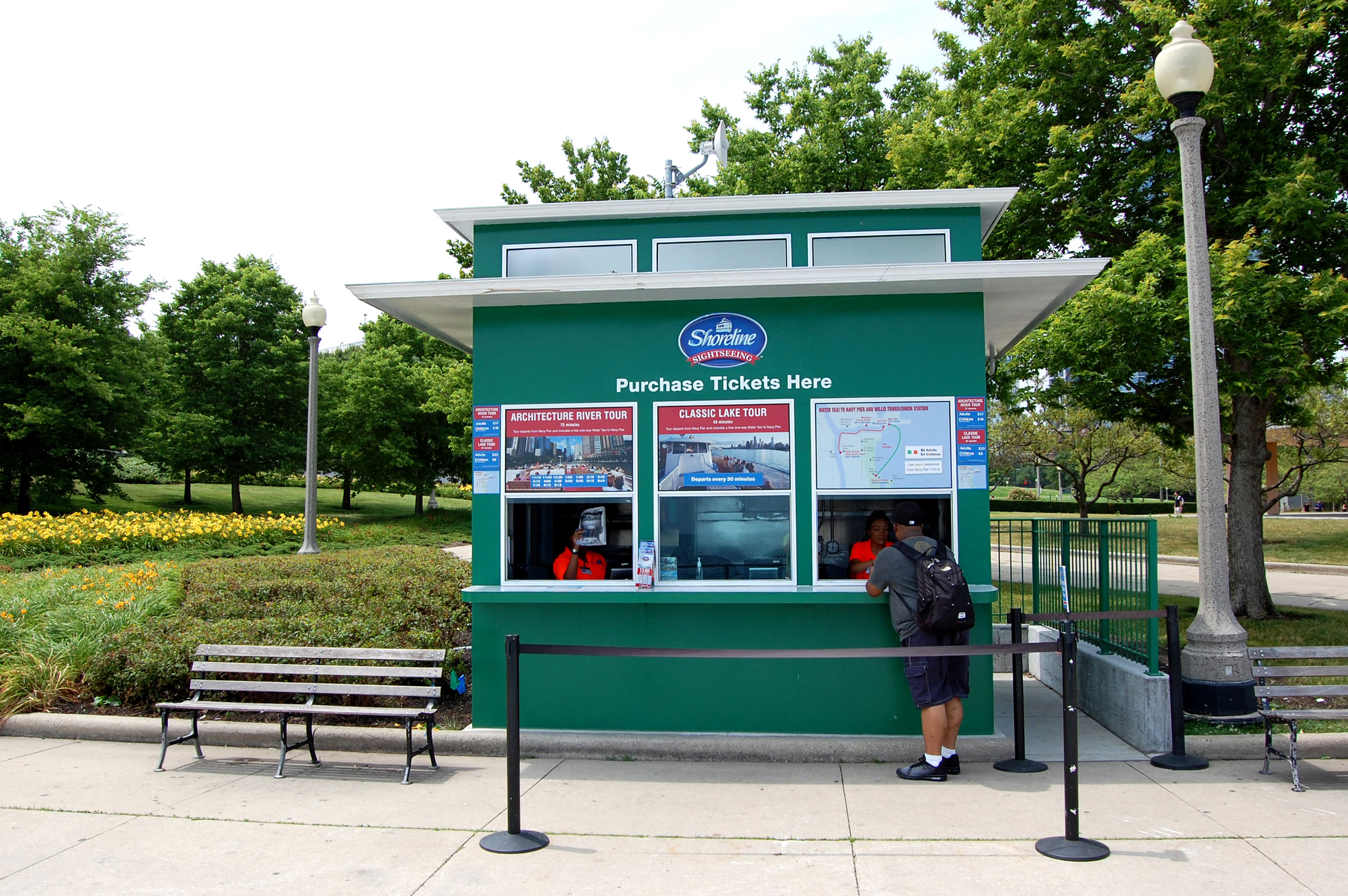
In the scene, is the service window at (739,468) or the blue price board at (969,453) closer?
the blue price board at (969,453)

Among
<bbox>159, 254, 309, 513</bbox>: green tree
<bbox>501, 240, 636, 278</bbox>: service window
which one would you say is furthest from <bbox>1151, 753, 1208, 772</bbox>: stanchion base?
<bbox>159, 254, 309, 513</bbox>: green tree

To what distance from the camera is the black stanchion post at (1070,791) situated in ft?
14.5

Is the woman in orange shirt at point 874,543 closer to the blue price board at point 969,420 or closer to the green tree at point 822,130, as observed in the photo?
the blue price board at point 969,420

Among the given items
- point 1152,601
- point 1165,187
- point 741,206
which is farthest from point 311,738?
point 1165,187

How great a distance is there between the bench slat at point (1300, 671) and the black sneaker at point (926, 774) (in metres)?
2.33

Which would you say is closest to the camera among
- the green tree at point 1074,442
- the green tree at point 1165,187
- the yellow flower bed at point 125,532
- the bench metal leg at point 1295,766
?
the bench metal leg at point 1295,766

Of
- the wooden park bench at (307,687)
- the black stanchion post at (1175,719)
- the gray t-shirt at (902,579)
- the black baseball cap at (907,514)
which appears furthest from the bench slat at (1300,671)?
the wooden park bench at (307,687)

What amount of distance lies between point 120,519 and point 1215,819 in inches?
884

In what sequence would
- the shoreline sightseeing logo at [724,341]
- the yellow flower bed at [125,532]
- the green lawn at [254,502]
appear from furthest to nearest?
the green lawn at [254,502]
the yellow flower bed at [125,532]
the shoreline sightseeing logo at [724,341]

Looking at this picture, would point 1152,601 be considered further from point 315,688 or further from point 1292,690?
point 315,688

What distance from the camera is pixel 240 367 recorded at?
29969 mm

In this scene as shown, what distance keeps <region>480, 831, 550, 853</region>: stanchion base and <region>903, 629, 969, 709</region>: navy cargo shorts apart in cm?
267

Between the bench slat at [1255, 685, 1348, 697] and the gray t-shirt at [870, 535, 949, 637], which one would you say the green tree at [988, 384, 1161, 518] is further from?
the gray t-shirt at [870, 535, 949, 637]

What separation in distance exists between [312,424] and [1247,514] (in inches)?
627
